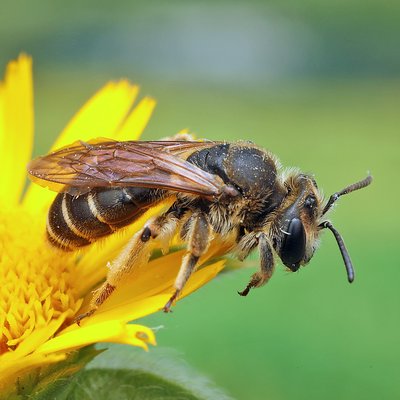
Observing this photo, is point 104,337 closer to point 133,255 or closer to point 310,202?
point 133,255

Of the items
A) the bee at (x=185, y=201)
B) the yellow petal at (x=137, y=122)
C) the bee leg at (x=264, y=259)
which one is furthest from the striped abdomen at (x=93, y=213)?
the yellow petal at (x=137, y=122)

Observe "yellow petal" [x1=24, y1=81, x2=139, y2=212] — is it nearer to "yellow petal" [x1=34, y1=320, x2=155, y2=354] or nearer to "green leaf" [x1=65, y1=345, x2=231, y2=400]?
"green leaf" [x1=65, y1=345, x2=231, y2=400]

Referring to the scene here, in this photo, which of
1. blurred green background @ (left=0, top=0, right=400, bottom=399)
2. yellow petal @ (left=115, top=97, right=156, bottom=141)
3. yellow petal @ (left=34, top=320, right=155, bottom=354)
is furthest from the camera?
blurred green background @ (left=0, top=0, right=400, bottom=399)

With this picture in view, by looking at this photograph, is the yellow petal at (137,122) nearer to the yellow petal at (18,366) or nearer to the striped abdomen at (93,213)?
the striped abdomen at (93,213)

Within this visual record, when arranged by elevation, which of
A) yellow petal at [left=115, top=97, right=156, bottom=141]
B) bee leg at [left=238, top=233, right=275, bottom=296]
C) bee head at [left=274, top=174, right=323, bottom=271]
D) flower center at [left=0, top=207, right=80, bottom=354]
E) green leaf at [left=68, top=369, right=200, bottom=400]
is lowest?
green leaf at [left=68, top=369, right=200, bottom=400]

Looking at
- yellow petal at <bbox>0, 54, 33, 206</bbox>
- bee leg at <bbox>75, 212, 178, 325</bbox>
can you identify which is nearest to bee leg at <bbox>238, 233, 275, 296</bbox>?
bee leg at <bbox>75, 212, 178, 325</bbox>
